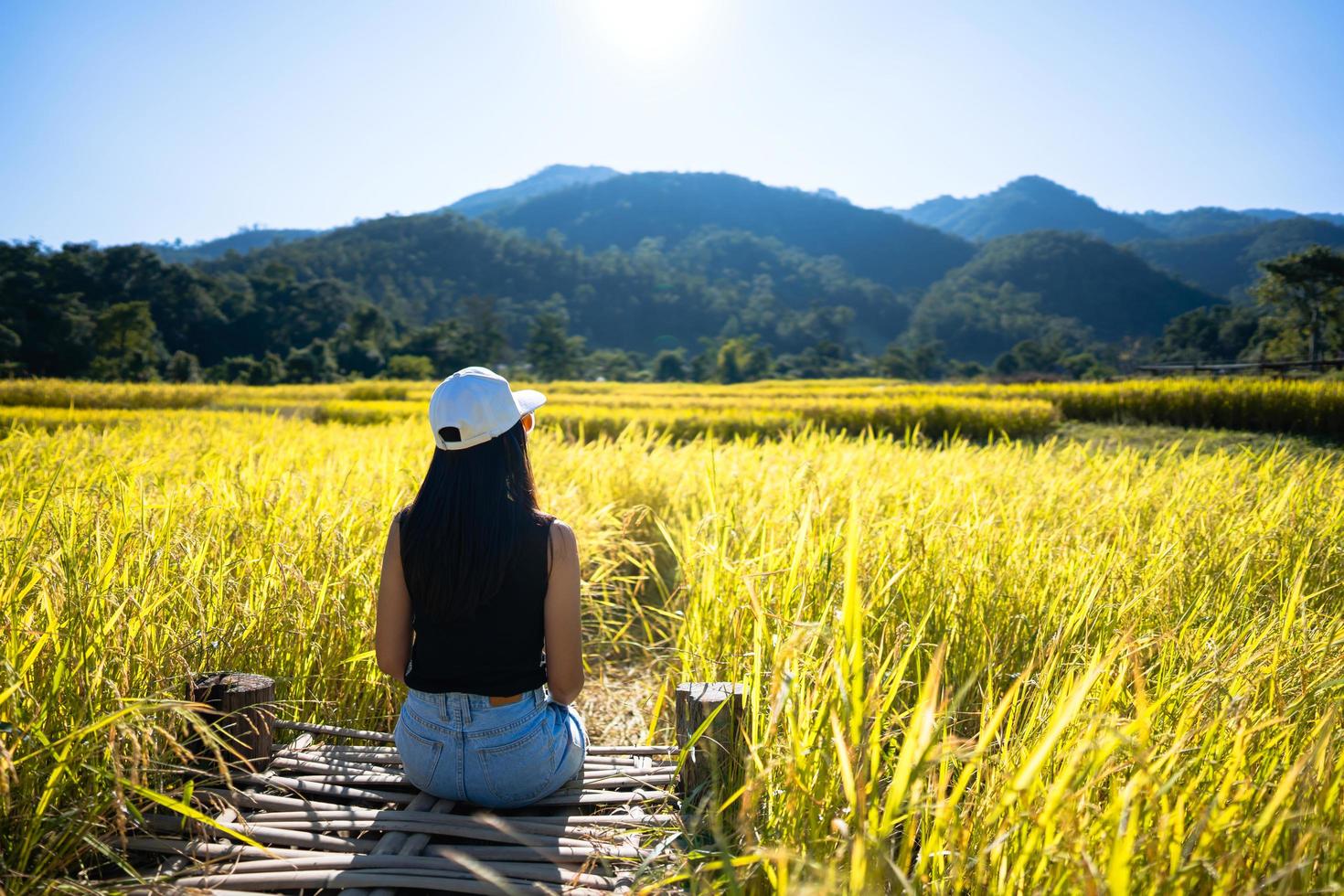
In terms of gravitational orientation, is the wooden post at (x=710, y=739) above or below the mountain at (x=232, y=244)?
below

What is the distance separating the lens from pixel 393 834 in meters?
1.49

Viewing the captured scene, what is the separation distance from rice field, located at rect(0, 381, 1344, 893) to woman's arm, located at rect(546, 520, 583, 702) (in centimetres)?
39

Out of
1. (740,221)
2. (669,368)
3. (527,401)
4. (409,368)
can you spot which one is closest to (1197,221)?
(740,221)

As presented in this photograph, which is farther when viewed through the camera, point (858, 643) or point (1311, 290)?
point (1311, 290)

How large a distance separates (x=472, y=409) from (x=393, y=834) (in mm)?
912

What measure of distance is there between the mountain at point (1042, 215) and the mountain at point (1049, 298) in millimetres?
58859

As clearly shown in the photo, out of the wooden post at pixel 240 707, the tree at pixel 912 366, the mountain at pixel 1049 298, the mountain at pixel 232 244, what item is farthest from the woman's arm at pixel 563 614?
the mountain at pixel 232 244

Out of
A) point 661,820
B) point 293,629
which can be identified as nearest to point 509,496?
point 661,820

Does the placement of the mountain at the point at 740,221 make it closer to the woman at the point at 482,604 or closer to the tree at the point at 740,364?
the tree at the point at 740,364

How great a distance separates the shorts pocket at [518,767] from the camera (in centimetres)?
161

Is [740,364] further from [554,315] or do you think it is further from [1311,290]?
[1311,290]

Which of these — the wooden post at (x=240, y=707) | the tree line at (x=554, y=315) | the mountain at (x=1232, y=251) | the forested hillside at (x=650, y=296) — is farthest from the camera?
the mountain at (x=1232, y=251)

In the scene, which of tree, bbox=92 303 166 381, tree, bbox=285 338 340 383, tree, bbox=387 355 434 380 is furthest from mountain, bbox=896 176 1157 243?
tree, bbox=92 303 166 381

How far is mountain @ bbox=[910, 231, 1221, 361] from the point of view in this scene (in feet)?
224
